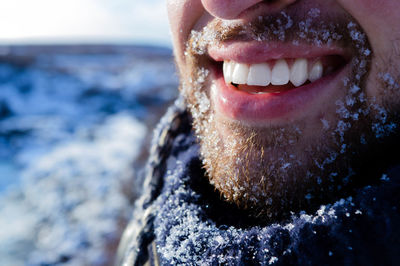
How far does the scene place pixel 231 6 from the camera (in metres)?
0.97

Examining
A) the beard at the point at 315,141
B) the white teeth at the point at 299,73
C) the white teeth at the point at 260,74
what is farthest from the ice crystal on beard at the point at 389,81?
the white teeth at the point at 260,74

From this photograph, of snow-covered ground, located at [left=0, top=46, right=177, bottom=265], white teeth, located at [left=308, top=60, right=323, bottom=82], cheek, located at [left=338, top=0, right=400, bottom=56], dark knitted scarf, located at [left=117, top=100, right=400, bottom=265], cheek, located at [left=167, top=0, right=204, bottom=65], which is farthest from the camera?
snow-covered ground, located at [left=0, top=46, right=177, bottom=265]

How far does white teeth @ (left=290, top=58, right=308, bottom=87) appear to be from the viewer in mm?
1021

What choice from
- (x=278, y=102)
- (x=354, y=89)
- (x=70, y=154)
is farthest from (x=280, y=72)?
(x=70, y=154)

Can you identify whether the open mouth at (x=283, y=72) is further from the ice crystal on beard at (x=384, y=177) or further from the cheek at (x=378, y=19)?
the ice crystal on beard at (x=384, y=177)

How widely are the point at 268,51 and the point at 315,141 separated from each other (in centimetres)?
30

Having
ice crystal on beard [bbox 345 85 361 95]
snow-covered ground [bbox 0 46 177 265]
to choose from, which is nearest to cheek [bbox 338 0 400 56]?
ice crystal on beard [bbox 345 85 361 95]

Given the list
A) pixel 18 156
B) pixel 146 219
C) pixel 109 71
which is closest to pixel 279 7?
pixel 146 219

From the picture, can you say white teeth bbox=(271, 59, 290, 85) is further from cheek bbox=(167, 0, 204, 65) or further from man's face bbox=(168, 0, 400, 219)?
cheek bbox=(167, 0, 204, 65)

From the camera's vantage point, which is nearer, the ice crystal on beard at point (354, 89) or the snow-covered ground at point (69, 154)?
the ice crystal on beard at point (354, 89)

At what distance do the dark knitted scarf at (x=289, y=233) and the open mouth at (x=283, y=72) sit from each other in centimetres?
38

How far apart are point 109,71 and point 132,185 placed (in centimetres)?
748

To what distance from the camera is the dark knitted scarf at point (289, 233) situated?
731 millimetres

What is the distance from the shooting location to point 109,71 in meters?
10.3
